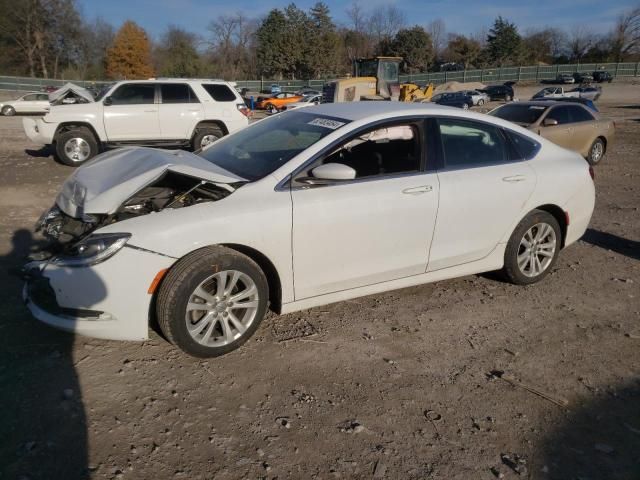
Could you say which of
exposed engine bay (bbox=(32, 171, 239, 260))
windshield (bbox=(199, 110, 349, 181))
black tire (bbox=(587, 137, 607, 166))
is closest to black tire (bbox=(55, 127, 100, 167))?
windshield (bbox=(199, 110, 349, 181))

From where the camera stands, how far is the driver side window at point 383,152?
3744 mm

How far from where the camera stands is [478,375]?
3.23m

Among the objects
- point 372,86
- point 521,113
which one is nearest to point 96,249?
point 521,113

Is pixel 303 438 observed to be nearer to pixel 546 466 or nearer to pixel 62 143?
pixel 546 466

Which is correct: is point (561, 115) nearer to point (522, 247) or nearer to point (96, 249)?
point (522, 247)

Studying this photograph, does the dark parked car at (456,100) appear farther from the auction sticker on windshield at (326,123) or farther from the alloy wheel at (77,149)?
the auction sticker on windshield at (326,123)

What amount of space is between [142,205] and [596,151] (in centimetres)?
1111

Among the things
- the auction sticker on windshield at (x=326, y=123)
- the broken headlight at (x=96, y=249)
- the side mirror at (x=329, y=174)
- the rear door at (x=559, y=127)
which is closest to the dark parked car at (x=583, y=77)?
the rear door at (x=559, y=127)

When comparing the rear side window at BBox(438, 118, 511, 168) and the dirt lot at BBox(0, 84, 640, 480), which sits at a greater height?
the rear side window at BBox(438, 118, 511, 168)

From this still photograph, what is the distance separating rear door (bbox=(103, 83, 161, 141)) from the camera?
34.5 feet

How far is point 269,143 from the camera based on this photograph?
3.98m

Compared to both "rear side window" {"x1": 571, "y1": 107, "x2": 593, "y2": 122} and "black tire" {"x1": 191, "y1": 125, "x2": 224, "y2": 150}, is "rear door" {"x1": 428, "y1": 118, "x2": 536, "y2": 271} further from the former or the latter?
"black tire" {"x1": 191, "y1": 125, "x2": 224, "y2": 150}

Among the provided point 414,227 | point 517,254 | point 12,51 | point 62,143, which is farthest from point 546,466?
point 12,51

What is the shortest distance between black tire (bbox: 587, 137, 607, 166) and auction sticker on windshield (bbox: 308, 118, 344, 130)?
947 centimetres
